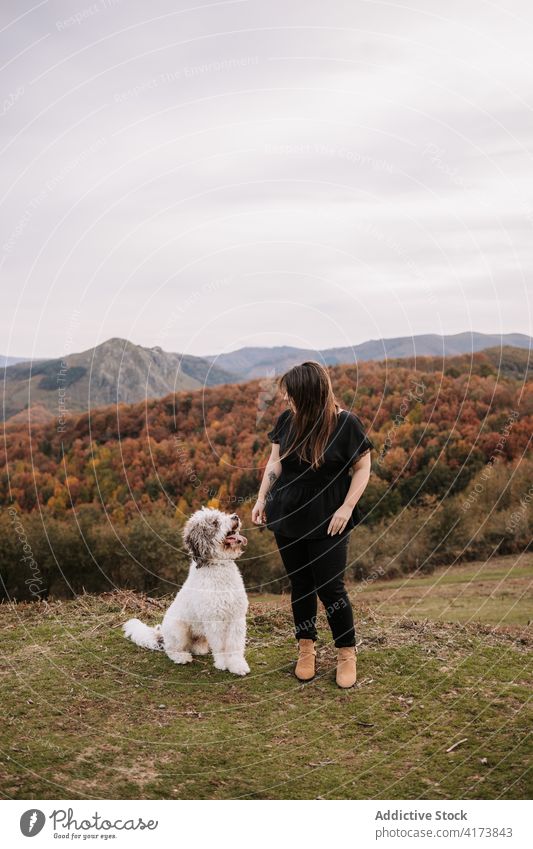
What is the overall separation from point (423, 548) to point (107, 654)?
1252 cm

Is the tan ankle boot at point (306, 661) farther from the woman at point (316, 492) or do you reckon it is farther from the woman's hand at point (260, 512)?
the woman's hand at point (260, 512)

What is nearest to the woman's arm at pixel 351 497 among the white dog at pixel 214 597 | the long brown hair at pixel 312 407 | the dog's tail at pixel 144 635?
the long brown hair at pixel 312 407

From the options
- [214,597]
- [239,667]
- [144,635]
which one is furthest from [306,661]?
[144,635]

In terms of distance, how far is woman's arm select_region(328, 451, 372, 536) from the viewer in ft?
20.2

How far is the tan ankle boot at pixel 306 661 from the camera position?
21.8 feet

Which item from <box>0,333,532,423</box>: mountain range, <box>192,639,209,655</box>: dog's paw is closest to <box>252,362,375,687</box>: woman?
<box>192,639,209,655</box>: dog's paw

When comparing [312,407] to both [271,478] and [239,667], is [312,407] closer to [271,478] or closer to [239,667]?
[271,478]

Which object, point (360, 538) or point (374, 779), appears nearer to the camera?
point (374, 779)

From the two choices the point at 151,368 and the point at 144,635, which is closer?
the point at 144,635

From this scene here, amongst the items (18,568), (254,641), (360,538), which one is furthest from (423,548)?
(254,641)

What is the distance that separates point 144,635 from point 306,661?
5.83 feet

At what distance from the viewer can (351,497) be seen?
20.3ft
